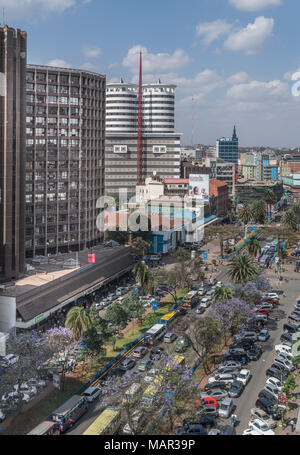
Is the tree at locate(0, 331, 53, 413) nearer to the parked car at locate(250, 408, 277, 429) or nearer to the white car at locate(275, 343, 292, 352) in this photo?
the parked car at locate(250, 408, 277, 429)

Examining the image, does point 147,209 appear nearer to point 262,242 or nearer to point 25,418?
point 262,242

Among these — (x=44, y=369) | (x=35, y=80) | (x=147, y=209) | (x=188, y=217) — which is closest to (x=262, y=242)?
(x=188, y=217)

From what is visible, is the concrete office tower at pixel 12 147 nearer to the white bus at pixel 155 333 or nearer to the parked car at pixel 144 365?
the white bus at pixel 155 333

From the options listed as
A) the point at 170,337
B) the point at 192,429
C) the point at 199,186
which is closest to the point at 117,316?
the point at 170,337

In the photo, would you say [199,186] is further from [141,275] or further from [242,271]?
[141,275]

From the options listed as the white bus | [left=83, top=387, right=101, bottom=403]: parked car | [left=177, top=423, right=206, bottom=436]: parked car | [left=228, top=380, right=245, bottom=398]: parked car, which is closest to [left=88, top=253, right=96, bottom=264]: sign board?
the white bus
